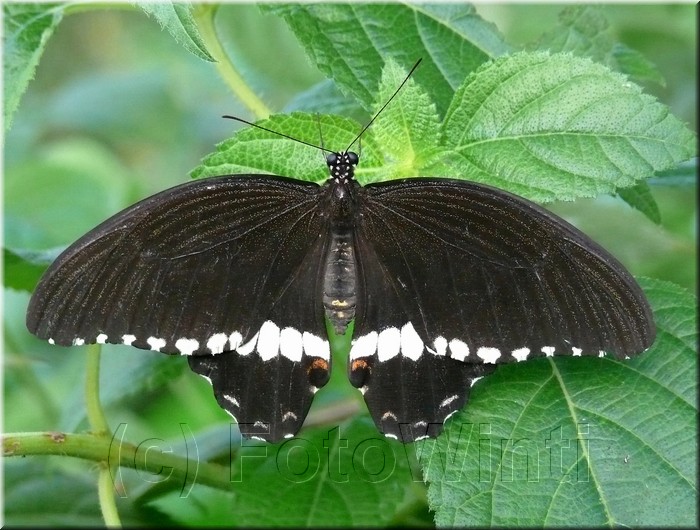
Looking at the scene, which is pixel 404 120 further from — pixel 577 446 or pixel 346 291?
pixel 577 446

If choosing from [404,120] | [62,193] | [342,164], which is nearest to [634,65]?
[404,120]

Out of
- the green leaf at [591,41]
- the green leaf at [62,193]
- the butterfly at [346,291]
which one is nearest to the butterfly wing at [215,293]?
the butterfly at [346,291]

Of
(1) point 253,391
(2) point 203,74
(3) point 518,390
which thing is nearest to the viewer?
(3) point 518,390

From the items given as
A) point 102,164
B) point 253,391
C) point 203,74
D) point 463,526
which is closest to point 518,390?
point 463,526

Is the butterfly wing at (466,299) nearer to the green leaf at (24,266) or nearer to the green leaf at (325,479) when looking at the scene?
the green leaf at (325,479)

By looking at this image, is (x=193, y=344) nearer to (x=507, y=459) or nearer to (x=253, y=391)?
(x=253, y=391)
